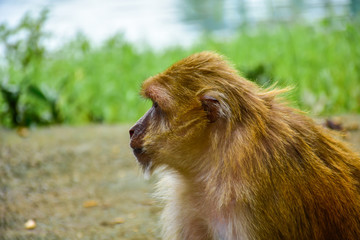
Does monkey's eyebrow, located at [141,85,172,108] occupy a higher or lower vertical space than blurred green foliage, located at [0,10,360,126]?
higher

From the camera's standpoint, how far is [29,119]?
656 centimetres

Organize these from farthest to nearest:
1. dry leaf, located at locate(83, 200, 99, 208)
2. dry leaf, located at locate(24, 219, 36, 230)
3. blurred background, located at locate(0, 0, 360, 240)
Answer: dry leaf, located at locate(83, 200, 99, 208) < blurred background, located at locate(0, 0, 360, 240) < dry leaf, located at locate(24, 219, 36, 230)

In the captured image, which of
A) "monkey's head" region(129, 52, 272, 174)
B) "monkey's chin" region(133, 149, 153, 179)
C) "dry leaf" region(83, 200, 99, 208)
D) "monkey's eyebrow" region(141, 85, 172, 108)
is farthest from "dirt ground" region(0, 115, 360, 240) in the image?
"monkey's eyebrow" region(141, 85, 172, 108)

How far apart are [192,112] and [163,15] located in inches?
459

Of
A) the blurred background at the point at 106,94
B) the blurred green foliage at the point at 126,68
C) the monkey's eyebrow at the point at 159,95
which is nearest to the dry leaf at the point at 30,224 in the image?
the blurred background at the point at 106,94

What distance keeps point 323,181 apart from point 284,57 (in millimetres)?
5640

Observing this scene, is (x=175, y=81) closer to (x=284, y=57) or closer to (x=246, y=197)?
(x=246, y=197)

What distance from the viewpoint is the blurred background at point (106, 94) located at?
13.3 ft

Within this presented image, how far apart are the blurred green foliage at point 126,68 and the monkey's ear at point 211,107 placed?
356 cm

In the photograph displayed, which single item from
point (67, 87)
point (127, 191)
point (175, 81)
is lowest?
point (127, 191)

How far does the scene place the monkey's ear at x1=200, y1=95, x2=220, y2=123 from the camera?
238 centimetres

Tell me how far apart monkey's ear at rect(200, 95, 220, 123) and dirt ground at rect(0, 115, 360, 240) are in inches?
35.3

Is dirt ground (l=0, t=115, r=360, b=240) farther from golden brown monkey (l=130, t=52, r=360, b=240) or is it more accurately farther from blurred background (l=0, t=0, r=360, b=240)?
golden brown monkey (l=130, t=52, r=360, b=240)

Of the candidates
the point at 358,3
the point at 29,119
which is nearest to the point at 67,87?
the point at 29,119
